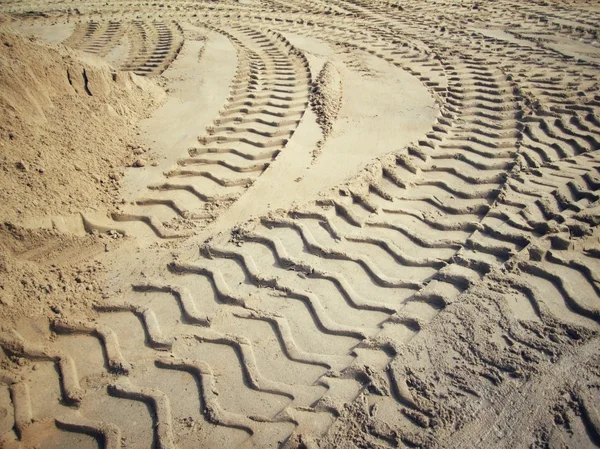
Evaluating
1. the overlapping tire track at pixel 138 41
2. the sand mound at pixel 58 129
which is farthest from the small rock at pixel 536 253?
the overlapping tire track at pixel 138 41

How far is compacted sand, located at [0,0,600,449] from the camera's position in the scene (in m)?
2.21

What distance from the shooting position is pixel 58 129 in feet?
12.7

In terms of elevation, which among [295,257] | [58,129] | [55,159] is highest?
[58,129]

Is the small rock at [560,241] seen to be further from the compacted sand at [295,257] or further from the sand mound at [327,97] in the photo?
the sand mound at [327,97]

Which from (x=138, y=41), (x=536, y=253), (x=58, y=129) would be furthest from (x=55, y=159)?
(x=138, y=41)

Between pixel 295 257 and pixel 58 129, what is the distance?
98.8 inches

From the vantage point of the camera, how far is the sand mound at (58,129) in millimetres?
3330

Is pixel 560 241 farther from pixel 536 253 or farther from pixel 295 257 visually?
pixel 295 257

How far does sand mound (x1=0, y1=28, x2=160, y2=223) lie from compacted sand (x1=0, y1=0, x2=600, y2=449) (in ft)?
0.06

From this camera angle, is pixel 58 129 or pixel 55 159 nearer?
pixel 55 159

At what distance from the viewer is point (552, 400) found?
2145 millimetres

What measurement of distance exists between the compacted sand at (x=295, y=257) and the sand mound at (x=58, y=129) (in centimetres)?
2

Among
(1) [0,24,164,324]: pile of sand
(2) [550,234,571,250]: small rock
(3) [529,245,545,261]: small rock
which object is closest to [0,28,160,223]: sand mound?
(1) [0,24,164,324]: pile of sand

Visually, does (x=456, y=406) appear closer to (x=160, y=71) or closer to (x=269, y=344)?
(x=269, y=344)
